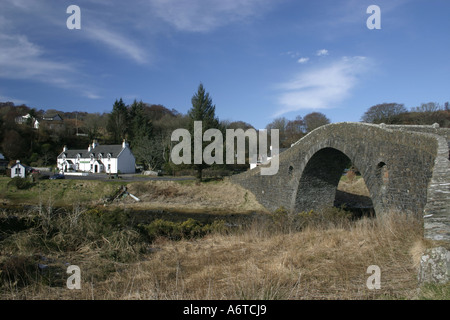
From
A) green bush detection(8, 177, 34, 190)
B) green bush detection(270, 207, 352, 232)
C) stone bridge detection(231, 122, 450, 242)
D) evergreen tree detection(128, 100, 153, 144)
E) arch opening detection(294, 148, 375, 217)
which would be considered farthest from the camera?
evergreen tree detection(128, 100, 153, 144)

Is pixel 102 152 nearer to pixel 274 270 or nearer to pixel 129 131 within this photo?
pixel 129 131

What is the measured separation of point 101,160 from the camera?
4434 centimetres

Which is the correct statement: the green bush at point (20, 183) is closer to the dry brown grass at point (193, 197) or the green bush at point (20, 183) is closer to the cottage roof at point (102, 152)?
the dry brown grass at point (193, 197)

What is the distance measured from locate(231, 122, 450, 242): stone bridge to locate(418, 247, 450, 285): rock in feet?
1.89

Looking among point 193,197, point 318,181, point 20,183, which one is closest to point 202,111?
point 193,197

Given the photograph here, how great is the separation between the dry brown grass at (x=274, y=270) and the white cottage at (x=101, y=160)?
124 ft

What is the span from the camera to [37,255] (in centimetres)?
643

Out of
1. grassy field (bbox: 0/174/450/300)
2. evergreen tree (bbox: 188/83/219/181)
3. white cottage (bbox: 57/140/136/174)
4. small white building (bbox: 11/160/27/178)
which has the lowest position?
grassy field (bbox: 0/174/450/300)

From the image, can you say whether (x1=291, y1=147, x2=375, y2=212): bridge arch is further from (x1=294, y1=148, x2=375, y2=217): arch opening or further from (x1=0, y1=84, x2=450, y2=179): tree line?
(x1=0, y1=84, x2=450, y2=179): tree line

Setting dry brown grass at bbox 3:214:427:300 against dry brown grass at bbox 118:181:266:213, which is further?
dry brown grass at bbox 118:181:266:213

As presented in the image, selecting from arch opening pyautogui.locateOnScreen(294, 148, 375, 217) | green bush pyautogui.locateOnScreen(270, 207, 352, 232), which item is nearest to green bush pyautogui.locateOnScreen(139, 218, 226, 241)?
green bush pyautogui.locateOnScreen(270, 207, 352, 232)

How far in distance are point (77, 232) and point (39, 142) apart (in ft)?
184

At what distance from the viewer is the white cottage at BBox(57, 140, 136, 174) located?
4275cm
